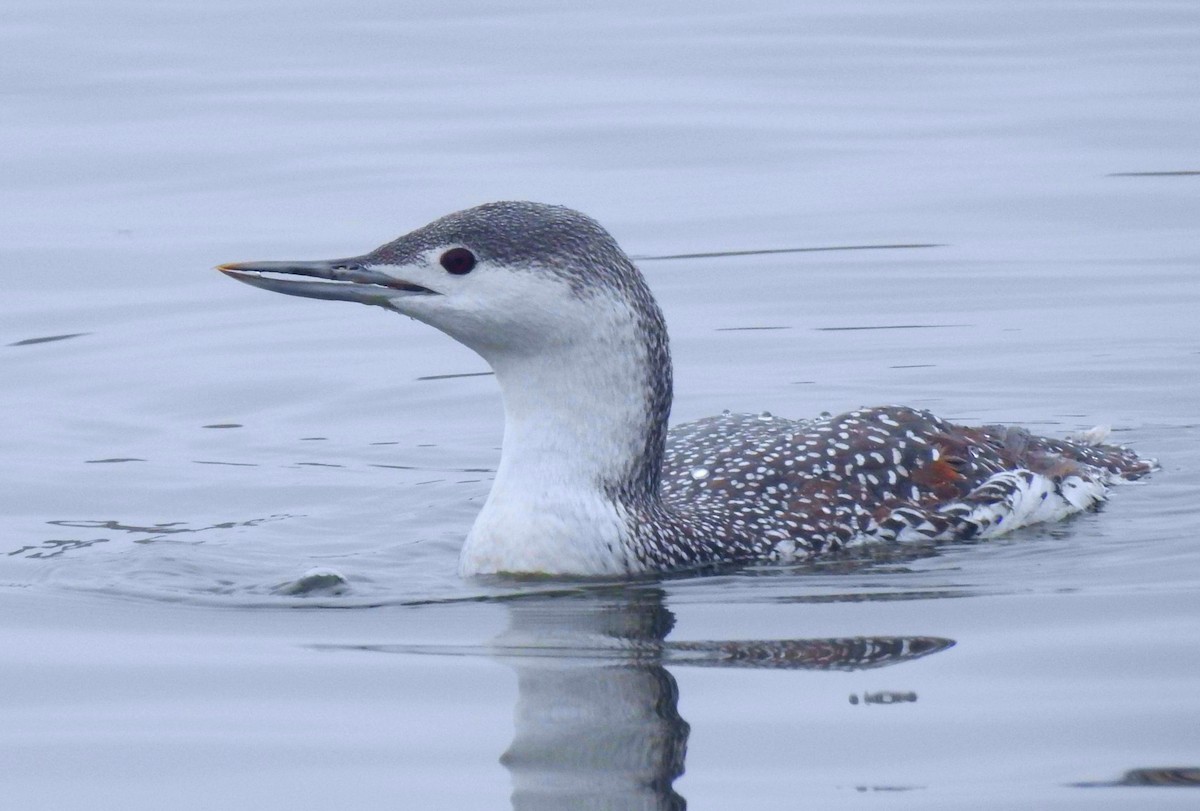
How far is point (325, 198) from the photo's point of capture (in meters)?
12.7

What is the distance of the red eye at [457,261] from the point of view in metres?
6.42

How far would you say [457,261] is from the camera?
643 centimetres

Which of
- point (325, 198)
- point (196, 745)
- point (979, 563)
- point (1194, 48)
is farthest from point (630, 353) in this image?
point (1194, 48)

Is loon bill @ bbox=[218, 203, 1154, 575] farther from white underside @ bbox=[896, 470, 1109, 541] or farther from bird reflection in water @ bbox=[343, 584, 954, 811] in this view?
bird reflection in water @ bbox=[343, 584, 954, 811]

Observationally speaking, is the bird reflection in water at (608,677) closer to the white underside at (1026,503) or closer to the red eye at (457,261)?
the red eye at (457,261)

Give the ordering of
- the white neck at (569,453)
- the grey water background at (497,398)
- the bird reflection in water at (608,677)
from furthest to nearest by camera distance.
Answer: the white neck at (569,453)
the grey water background at (497,398)
the bird reflection in water at (608,677)

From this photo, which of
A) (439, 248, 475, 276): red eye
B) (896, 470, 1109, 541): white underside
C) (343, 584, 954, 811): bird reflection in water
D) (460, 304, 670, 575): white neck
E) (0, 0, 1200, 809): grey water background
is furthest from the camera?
(896, 470, 1109, 541): white underside

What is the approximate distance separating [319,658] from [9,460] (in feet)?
9.72

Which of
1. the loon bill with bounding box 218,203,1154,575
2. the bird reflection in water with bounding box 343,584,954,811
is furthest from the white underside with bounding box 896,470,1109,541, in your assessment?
A: the bird reflection in water with bounding box 343,584,954,811

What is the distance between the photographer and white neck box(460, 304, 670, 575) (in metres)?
6.66

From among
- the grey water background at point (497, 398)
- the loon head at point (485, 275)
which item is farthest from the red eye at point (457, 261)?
the grey water background at point (497, 398)

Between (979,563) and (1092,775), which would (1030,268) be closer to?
(979,563)

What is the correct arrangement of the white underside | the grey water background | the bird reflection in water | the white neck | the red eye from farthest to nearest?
the white underside → the white neck → the red eye → the grey water background → the bird reflection in water

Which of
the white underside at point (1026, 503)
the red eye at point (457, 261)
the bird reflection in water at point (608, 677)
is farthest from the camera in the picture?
the white underside at point (1026, 503)
